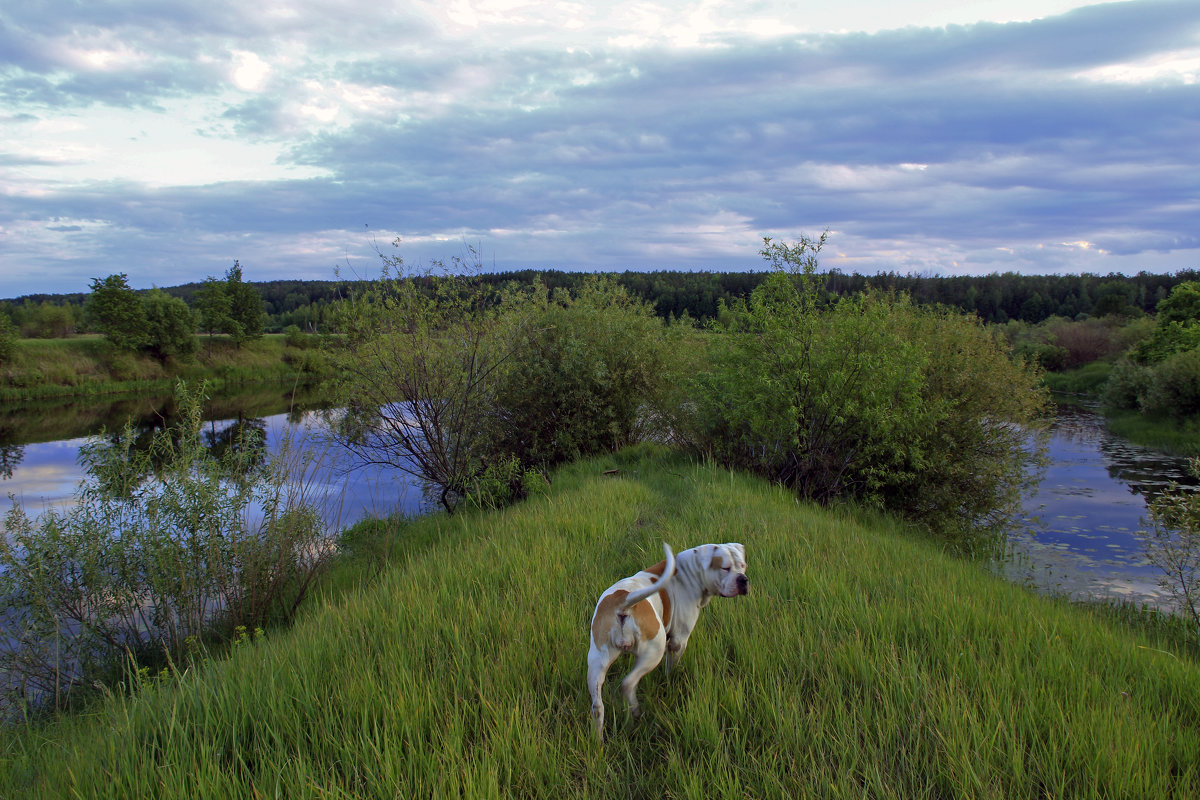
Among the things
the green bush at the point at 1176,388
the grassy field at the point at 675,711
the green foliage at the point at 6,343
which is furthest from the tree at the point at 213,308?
the green bush at the point at 1176,388

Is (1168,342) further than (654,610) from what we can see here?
Yes

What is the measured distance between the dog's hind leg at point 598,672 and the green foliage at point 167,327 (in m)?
67.8

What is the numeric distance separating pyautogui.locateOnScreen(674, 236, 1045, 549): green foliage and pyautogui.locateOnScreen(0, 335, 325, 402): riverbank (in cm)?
3671

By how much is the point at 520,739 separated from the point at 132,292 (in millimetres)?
70413

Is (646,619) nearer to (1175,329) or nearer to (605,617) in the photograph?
(605,617)

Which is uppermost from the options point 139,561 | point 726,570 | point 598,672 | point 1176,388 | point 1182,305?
point 1182,305

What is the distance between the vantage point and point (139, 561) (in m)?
7.32

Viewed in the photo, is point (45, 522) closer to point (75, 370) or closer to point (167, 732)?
point (167, 732)

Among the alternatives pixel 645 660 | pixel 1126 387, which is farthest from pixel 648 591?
pixel 1126 387

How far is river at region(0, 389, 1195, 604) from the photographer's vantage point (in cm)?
1143

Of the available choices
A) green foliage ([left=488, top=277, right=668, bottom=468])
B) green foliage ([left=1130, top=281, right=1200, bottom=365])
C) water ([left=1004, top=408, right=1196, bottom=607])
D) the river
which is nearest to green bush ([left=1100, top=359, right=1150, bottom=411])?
the river

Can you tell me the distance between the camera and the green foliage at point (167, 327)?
55750 millimetres

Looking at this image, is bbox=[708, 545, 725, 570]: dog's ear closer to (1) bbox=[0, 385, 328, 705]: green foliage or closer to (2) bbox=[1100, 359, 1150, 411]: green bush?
(1) bbox=[0, 385, 328, 705]: green foliage

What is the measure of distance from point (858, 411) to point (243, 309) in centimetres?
7421
